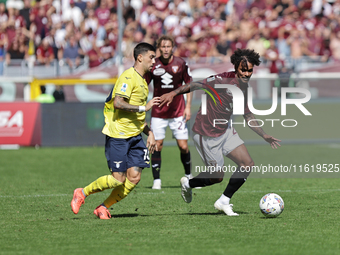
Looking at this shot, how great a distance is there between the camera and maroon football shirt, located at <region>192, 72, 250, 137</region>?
7.10 meters

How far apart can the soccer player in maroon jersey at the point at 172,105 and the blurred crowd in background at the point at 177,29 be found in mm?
8592

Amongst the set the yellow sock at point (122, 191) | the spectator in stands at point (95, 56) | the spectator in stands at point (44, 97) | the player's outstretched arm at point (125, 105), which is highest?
the player's outstretched arm at point (125, 105)

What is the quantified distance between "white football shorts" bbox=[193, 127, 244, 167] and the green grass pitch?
706 millimetres

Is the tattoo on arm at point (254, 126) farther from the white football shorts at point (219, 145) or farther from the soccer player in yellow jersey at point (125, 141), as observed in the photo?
the soccer player in yellow jersey at point (125, 141)

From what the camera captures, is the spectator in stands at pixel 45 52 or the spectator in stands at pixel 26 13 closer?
the spectator in stands at pixel 45 52

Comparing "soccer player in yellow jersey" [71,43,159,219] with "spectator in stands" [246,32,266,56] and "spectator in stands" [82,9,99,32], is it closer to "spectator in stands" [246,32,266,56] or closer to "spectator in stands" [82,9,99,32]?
"spectator in stands" [246,32,266,56]

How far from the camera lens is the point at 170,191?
30.5 ft

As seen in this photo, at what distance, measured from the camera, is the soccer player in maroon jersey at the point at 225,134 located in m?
6.94

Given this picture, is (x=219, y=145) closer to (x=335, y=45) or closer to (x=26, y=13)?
(x=335, y=45)

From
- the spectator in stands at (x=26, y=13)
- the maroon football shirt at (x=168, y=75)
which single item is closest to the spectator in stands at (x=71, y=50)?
the spectator in stands at (x=26, y=13)

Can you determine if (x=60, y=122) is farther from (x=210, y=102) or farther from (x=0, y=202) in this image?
(x=210, y=102)

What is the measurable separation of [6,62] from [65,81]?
7.55 ft

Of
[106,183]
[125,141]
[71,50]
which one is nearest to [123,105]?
[125,141]

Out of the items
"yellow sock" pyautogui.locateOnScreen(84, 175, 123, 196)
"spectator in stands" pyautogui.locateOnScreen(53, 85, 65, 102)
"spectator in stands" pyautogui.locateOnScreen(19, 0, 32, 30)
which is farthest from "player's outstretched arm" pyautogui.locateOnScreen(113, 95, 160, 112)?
"spectator in stands" pyautogui.locateOnScreen(19, 0, 32, 30)
